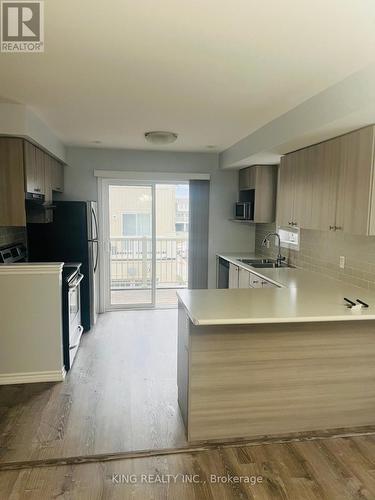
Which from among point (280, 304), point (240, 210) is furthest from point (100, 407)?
point (240, 210)

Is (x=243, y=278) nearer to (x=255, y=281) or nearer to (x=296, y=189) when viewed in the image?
(x=255, y=281)

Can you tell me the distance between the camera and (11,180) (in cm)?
316

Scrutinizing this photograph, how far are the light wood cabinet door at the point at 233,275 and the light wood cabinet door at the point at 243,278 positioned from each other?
13 centimetres

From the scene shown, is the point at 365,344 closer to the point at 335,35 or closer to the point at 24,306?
the point at 335,35

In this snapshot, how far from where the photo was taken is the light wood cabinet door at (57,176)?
434 centimetres

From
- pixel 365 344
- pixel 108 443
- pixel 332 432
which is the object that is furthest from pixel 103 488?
pixel 365 344

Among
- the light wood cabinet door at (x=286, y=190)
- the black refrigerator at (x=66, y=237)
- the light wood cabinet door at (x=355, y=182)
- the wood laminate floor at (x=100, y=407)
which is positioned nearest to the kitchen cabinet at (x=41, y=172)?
the black refrigerator at (x=66, y=237)

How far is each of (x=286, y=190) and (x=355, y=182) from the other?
1163 millimetres

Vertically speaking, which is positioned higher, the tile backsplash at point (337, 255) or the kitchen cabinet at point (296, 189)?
the kitchen cabinet at point (296, 189)

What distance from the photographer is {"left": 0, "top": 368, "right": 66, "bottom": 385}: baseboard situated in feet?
10.4

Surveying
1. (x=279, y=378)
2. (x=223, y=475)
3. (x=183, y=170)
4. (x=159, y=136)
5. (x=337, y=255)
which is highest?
(x=159, y=136)

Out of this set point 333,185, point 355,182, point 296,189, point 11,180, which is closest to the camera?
point 355,182

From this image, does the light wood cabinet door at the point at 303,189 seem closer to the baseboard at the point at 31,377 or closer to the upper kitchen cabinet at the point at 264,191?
the upper kitchen cabinet at the point at 264,191

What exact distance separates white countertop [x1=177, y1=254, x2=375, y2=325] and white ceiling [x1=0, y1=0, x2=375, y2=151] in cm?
154
